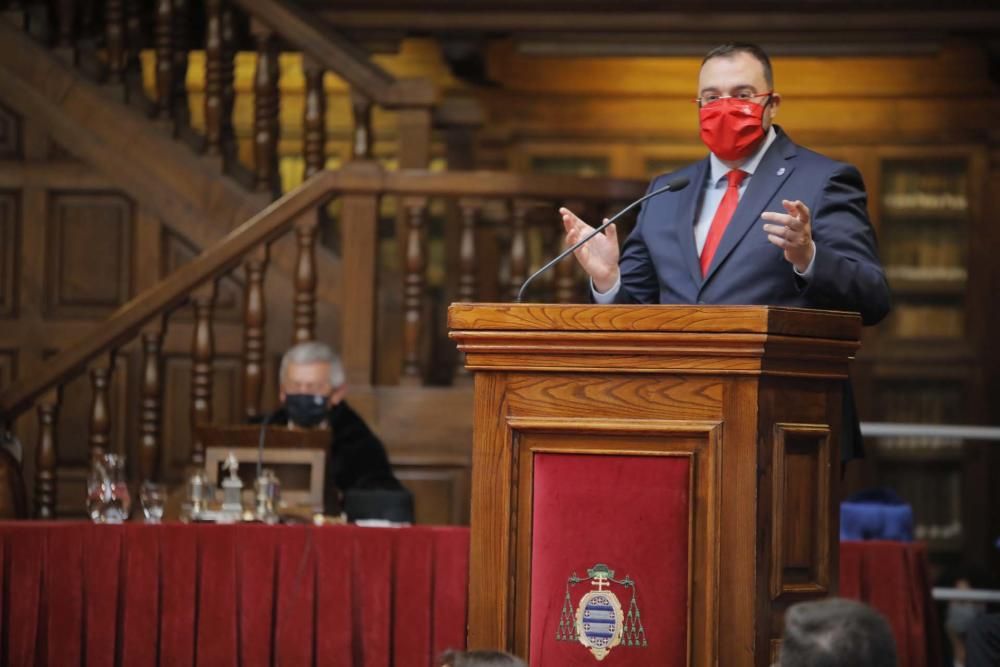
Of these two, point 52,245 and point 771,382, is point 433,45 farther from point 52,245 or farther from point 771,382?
point 771,382

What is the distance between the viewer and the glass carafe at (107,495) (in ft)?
14.5

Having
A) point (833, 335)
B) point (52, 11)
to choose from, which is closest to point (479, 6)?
point (52, 11)

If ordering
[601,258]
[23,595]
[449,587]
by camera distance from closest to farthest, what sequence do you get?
[601,258] → [449,587] → [23,595]

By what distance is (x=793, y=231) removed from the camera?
2.84 m

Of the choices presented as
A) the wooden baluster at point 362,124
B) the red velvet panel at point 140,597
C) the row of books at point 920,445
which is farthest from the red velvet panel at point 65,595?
the row of books at point 920,445

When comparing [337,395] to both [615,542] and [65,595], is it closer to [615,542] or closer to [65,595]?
[65,595]

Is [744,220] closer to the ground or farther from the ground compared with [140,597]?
farther from the ground

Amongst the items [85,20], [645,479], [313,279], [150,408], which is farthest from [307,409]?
[645,479]

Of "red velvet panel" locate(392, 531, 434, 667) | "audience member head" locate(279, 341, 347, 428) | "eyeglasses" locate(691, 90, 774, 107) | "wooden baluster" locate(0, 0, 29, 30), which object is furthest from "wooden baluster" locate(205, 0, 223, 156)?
"eyeglasses" locate(691, 90, 774, 107)

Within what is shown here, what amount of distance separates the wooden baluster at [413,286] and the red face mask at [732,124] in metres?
3.13

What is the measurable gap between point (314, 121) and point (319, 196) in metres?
0.80

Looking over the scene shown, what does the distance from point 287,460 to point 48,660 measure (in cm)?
128

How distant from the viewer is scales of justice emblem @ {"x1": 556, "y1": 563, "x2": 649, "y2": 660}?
109 inches

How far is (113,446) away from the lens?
7.12 meters
